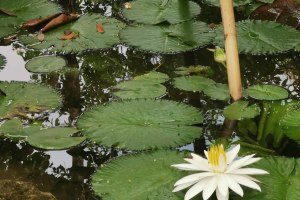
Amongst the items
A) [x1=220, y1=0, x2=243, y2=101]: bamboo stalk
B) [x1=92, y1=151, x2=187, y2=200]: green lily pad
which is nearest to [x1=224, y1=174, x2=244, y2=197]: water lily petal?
[x1=92, y1=151, x2=187, y2=200]: green lily pad

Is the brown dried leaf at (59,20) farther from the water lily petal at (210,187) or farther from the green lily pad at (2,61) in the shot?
the water lily petal at (210,187)

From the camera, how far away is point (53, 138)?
1.80 metres

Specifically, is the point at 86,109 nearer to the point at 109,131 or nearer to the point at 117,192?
the point at 109,131

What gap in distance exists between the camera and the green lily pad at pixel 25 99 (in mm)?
1996

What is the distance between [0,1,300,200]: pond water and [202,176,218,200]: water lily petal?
1.37 ft

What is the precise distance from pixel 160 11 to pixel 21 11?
778 mm

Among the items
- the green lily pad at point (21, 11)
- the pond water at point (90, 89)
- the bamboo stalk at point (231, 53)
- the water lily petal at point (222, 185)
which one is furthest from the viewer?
the green lily pad at point (21, 11)

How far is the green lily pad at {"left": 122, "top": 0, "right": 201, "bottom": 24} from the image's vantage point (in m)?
2.68

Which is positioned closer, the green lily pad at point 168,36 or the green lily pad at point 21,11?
the green lily pad at point 168,36

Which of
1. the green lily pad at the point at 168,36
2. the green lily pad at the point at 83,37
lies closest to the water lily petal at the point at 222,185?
the green lily pad at the point at 168,36

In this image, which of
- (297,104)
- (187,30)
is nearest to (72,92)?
(187,30)

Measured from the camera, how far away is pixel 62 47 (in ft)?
8.23

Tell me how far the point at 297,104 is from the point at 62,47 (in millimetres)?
1178

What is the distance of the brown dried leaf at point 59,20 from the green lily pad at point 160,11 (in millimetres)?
294
